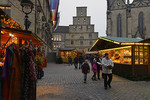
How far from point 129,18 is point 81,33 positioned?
19.4 meters

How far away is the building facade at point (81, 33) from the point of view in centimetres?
5466

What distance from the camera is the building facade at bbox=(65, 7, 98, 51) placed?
54656 millimetres

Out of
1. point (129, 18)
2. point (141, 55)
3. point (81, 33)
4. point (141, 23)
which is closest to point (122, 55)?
point (141, 55)

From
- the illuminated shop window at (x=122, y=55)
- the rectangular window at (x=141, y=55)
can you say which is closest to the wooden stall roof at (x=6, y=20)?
the illuminated shop window at (x=122, y=55)

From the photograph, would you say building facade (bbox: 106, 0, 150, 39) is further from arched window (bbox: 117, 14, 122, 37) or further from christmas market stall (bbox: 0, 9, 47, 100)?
christmas market stall (bbox: 0, 9, 47, 100)

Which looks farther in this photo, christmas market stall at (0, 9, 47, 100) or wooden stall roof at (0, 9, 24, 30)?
wooden stall roof at (0, 9, 24, 30)

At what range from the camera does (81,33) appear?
56.0 m

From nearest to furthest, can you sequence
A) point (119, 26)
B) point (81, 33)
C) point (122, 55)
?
point (122, 55), point (119, 26), point (81, 33)

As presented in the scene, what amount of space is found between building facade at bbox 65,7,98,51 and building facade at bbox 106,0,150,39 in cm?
819

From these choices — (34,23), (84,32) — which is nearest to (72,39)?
(84,32)

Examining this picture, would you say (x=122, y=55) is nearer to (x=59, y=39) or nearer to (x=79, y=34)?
(x=79, y=34)

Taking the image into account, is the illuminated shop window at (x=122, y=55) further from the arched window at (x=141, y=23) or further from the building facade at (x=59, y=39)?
the building facade at (x=59, y=39)

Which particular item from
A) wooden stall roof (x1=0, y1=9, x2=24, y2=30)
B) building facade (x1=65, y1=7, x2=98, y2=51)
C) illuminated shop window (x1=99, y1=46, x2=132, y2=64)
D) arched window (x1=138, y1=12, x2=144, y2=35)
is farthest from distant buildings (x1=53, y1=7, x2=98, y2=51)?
wooden stall roof (x1=0, y1=9, x2=24, y2=30)

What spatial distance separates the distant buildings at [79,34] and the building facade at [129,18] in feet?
27.7
